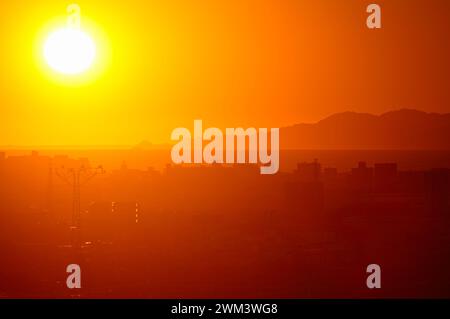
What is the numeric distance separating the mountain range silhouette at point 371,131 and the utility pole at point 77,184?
242 inches

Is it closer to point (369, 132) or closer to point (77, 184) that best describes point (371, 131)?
point (369, 132)

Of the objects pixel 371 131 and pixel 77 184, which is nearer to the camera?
pixel 77 184

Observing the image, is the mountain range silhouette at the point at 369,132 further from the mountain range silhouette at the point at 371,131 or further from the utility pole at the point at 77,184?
the utility pole at the point at 77,184

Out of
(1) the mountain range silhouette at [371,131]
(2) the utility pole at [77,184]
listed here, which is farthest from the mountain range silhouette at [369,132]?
(2) the utility pole at [77,184]

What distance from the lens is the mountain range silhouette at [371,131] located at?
18.1 m

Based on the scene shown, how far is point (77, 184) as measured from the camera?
13.8m

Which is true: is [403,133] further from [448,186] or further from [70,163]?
[70,163]

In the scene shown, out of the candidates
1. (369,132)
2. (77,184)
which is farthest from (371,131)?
(77,184)

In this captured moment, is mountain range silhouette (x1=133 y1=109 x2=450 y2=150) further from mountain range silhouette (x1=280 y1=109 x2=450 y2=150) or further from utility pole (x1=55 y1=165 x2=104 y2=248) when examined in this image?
utility pole (x1=55 y1=165 x2=104 y2=248)

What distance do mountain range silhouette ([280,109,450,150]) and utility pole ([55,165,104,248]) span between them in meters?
6.14

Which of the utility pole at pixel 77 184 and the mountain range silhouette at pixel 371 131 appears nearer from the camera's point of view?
the utility pole at pixel 77 184

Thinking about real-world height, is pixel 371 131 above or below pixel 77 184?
above

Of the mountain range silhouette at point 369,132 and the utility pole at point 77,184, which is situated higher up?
the mountain range silhouette at point 369,132

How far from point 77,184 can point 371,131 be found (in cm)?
923
